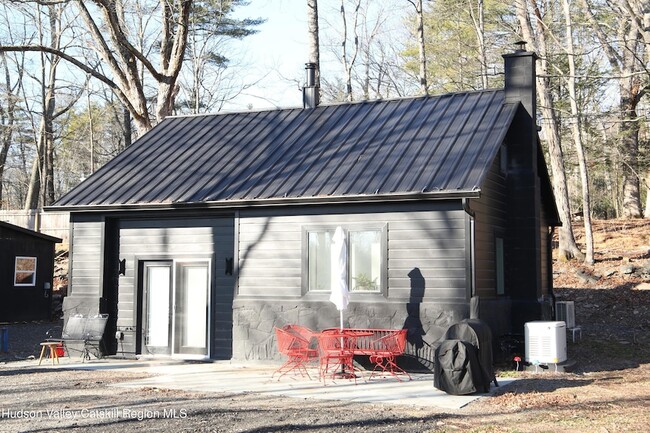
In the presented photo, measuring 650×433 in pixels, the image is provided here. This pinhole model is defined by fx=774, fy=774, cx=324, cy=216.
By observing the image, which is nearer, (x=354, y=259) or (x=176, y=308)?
(x=354, y=259)

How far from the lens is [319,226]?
13625 mm

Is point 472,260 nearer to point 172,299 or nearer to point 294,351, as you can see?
point 294,351

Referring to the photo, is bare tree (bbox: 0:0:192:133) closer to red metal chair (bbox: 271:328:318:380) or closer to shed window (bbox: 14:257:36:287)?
shed window (bbox: 14:257:36:287)

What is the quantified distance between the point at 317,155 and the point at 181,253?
128 inches

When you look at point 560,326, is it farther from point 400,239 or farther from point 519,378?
point 400,239

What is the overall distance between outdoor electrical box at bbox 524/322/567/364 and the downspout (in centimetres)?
137

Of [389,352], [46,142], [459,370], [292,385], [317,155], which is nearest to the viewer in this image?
[459,370]

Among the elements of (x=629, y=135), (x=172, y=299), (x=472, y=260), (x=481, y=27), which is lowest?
(x=172, y=299)

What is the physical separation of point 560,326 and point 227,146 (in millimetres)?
7717

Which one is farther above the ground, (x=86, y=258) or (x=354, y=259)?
(x=86, y=258)

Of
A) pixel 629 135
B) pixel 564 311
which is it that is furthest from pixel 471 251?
pixel 629 135

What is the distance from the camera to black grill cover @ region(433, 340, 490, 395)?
10.4 meters

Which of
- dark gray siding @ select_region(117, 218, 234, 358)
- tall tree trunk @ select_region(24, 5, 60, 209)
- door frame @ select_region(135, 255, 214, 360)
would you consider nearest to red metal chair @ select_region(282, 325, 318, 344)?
dark gray siding @ select_region(117, 218, 234, 358)

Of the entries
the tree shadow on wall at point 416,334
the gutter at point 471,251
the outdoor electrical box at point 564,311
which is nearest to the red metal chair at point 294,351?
the tree shadow on wall at point 416,334
